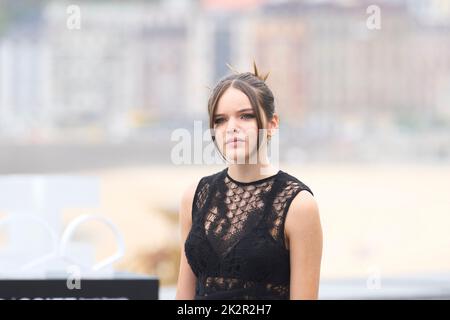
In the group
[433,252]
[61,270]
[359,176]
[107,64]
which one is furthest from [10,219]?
[107,64]

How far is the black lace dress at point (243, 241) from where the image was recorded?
951 millimetres

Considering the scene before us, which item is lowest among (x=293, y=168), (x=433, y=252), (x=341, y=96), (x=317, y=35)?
(x=433, y=252)

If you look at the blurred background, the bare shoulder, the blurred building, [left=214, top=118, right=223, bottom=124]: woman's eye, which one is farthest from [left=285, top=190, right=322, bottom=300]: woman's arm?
the blurred building

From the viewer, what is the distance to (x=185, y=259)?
40.2 inches

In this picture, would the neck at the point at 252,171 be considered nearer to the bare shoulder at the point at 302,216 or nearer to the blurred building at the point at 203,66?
the bare shoulder at the point at 302,216

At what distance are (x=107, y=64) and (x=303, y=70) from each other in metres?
4.97

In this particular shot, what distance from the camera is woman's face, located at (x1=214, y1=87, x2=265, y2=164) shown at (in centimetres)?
95

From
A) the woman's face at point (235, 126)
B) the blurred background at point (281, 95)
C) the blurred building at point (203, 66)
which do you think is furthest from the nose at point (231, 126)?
the blurred building at point (203, 66)

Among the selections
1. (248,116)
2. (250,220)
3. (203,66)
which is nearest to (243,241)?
(250,220)

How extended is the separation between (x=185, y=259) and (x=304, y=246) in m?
0.14

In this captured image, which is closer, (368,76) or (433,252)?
(433,252)
